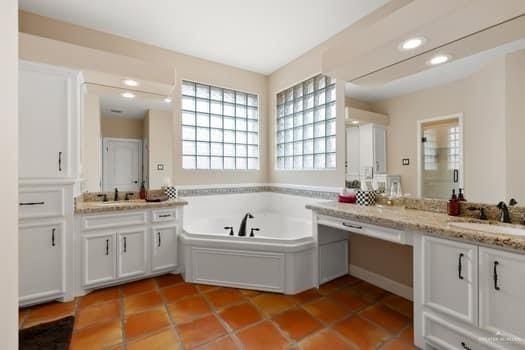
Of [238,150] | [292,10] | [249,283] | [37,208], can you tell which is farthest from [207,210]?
[292,10]

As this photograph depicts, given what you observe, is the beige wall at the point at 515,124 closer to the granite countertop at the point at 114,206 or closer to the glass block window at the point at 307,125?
the glass block window at the point at 307,125

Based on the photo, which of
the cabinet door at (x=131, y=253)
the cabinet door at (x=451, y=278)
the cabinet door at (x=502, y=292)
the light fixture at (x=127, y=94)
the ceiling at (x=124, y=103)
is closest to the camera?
the cabinet door at (x=502, y=292)

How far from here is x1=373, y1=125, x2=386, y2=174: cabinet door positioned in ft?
7.55

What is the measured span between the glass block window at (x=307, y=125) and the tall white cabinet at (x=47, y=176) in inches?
94.8

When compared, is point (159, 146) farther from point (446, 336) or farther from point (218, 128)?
point (446, 336)

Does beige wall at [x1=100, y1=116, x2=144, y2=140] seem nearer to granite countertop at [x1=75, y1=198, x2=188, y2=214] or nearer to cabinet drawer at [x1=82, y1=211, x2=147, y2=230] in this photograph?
granite countertop at [x1=75, y1=198, x2=188, y2=214]

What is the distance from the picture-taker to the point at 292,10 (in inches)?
90.9

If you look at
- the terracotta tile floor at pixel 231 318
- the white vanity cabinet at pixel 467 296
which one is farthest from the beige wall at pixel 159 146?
the white vanity cabinet at pixel 467 296

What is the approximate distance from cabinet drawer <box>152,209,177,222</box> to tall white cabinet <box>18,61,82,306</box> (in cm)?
70

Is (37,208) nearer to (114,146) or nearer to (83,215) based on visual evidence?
(83,215)

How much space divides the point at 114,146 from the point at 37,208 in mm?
935

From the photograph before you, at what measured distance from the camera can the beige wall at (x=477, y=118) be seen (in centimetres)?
169

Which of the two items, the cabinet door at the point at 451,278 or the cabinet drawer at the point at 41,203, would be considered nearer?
the cabinet door at the point at 451,278

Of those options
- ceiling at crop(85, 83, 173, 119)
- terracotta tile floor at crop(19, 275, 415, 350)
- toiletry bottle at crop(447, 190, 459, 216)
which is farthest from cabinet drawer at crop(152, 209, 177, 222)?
toiletry bottle at crop(447, 190, 459, 216)
